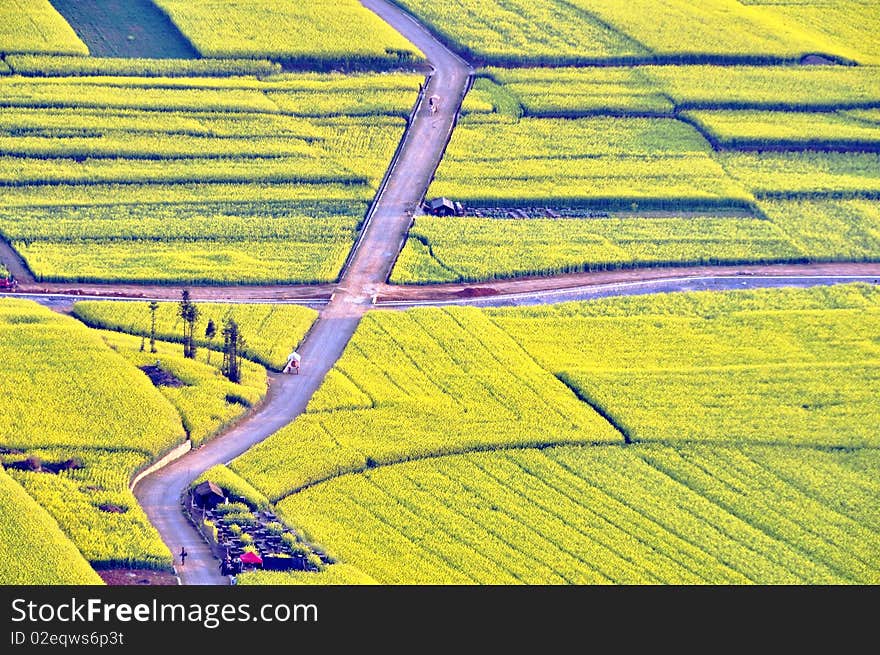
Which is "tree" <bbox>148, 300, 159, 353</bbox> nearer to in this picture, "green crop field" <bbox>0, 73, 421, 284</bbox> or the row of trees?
the row of trees

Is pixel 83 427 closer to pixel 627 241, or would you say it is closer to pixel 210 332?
pixel 210 332

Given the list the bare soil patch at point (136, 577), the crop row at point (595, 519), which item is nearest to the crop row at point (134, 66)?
the crop row at point (595, 519)

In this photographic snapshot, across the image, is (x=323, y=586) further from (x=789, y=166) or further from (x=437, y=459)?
(x=789, y=166)

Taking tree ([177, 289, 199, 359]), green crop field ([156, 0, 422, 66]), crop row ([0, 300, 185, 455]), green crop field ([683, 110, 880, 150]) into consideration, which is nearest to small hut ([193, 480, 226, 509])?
crop row ([0, 300, 185, 455])

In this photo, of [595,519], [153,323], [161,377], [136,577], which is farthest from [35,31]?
[136,577]

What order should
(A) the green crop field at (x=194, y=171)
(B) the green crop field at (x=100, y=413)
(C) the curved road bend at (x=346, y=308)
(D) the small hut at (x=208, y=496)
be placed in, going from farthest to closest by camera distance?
(A) the green crop field at (x=194, y=171) → (D) the small hut at (x=208, y=496) → (C) the curved road bend at (x=346, y=308) → (B) the green crop field at (x=100, y=413)

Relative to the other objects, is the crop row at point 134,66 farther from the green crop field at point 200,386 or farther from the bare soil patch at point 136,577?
the bare soil patch at point 136,577
